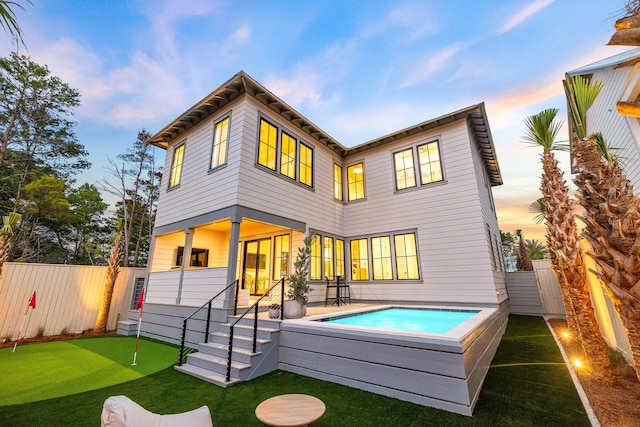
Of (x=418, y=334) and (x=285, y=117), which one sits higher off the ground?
(x=285, y=117)

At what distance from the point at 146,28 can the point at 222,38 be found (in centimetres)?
293

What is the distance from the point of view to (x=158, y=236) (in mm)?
8789

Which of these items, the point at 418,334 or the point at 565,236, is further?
the point at 565,236

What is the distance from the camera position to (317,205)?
353 inches

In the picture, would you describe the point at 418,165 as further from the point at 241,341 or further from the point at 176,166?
the point at 176,166

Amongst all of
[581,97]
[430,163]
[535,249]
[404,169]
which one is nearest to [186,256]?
[404,169]

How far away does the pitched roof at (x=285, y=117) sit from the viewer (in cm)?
717

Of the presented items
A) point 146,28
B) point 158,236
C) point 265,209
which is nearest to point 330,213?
point 265,209

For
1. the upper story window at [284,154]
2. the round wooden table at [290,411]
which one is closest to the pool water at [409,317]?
the round wooden table at [290,411]

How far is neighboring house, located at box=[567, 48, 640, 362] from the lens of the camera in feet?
15.9

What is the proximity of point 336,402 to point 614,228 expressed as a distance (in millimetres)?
3696

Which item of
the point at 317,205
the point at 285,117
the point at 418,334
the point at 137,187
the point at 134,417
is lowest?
the point at 134,417

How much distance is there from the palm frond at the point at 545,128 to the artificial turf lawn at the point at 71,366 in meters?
8.54

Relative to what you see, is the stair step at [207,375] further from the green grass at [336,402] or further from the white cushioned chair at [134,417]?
the white cushioned chair at [134,417]
